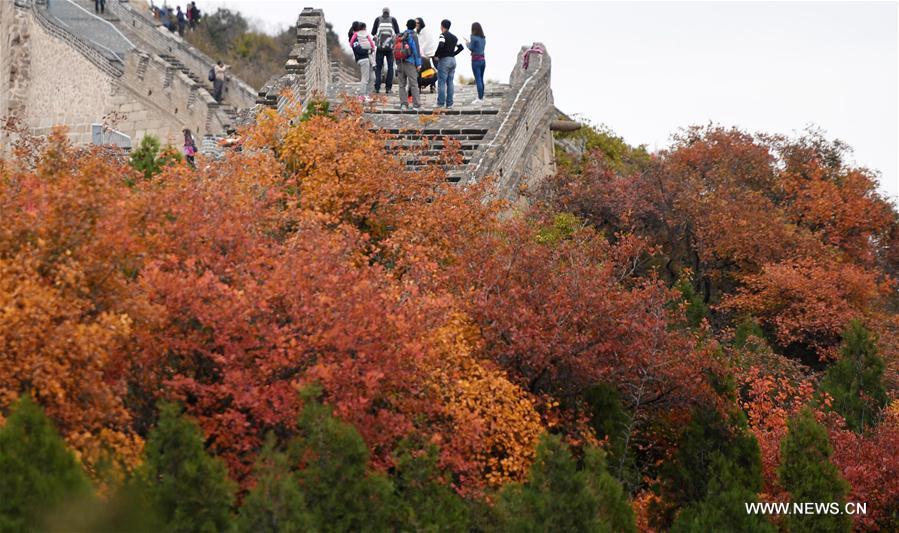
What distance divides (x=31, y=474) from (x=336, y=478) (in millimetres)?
2963

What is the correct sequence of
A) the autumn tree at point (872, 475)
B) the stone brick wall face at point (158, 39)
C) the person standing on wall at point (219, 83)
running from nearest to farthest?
the autumn tree at point (872, 475)
the person standing on wall at point (219, 83)
the stone brick wall face at point (158, 39)

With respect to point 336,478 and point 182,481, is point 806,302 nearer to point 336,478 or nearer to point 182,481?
point 336,478

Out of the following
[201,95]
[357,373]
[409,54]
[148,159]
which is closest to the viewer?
[357,373]

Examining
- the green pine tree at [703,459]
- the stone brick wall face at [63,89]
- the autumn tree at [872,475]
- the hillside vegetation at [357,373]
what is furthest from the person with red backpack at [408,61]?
the stone brick wall face at [63,89]

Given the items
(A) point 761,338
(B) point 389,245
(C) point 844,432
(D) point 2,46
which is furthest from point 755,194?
(D) point 2,46

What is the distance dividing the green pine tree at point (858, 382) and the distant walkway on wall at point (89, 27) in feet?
80.6

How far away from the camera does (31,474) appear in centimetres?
1533

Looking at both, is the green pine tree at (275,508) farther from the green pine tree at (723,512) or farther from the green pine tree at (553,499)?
the green pine tree at (723,512)

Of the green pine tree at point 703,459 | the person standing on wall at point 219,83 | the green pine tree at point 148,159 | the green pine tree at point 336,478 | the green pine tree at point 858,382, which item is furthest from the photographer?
the person standing on wall at point 219,83

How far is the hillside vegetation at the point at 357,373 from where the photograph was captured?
53.7 ft

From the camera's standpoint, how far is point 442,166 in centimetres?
2802

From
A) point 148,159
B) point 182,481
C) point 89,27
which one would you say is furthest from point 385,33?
point 89,27

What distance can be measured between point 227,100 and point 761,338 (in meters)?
20.8

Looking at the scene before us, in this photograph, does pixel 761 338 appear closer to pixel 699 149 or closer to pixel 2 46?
pixel 699 149
